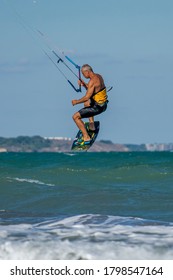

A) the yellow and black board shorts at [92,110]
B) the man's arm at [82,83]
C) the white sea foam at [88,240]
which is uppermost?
the man's arm at [82,83]

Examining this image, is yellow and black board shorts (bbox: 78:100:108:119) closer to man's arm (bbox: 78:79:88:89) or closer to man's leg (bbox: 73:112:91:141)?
man's leg (bbox: 73:112:91:141)

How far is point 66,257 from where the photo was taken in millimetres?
12219

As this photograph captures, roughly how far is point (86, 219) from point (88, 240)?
254 centimetres

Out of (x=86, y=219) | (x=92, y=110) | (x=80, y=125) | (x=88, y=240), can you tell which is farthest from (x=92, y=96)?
(x=88, y=240)

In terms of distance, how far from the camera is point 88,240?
13211 mm

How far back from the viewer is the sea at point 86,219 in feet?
40.9

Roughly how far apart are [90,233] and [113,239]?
0.68m

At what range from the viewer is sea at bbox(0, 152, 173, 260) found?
1247 cm

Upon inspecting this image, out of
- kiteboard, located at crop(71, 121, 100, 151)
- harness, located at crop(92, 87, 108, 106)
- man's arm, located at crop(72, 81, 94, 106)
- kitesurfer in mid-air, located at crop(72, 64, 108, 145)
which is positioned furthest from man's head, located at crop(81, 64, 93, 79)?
kiteboard, located at crop(71, 121, 100, 151)

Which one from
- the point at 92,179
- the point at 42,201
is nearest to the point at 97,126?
the point at 42,201

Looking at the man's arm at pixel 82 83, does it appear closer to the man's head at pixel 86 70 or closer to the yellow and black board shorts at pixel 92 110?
the man's head at pixel 86 70

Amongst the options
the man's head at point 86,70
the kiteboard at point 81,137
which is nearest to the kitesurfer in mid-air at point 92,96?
the man's head at point 86,70

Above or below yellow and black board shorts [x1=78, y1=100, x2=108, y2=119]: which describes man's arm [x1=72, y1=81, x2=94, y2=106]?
above
